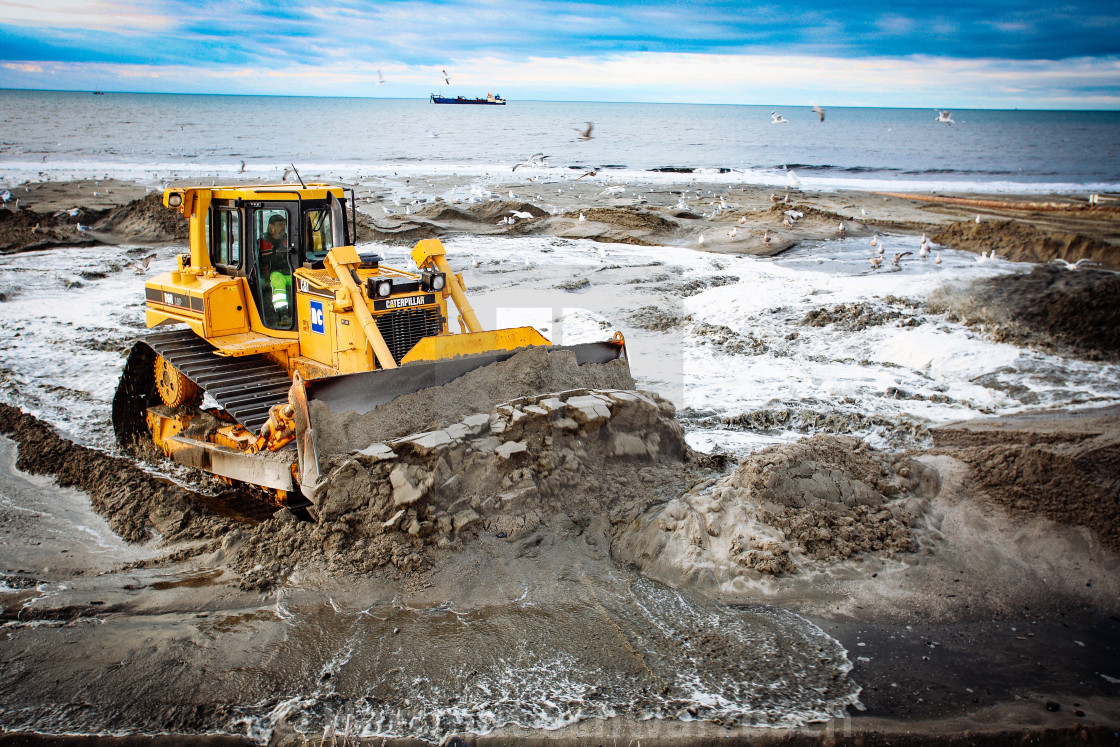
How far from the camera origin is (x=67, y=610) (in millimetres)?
4340

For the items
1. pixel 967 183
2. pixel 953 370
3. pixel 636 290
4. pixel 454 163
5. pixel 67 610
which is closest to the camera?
pixel 67 610

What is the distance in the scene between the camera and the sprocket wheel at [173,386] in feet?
22.5

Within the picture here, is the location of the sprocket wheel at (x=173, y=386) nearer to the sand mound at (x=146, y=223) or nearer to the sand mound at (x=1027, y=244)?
the sand mound at (x=146, y=223)

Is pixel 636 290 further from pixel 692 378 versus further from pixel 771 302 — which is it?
pixel 692 378

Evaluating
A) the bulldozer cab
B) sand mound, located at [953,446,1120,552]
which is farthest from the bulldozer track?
sand mound, located at [953,446,1120,552]

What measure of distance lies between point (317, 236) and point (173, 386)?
2045mm

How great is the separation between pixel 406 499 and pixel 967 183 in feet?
120

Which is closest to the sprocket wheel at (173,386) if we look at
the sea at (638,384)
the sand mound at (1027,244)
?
the sea at (638,384)

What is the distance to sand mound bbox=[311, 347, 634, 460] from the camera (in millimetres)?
5086

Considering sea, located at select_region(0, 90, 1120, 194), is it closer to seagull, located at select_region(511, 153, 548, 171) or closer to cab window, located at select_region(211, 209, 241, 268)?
seagull, located at select_region(511, 153, 548, 171)

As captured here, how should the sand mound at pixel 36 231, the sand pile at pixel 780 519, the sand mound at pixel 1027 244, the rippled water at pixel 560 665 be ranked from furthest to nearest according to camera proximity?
the sand mound at pixel 36 231 → the sand mound at pixel 1027 244 → the sand pile at pixel 780 519 → the rippled water at pixel 560 665

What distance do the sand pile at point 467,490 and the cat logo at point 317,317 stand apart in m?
1.75

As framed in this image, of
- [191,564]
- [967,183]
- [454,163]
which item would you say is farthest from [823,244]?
[454,163]

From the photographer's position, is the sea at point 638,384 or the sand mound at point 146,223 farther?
the sand mound at point 146,223
